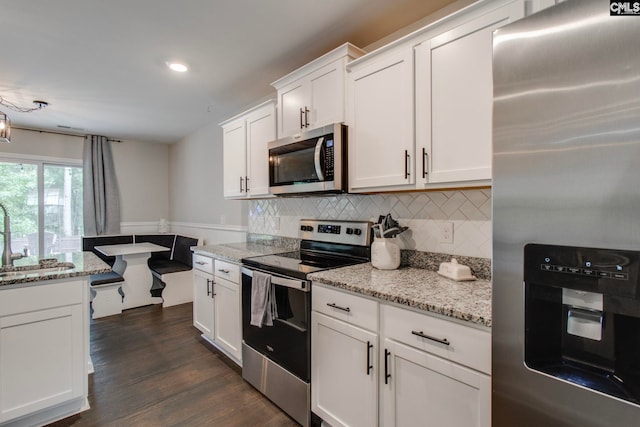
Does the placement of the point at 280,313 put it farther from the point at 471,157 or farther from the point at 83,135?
the point at 83,135

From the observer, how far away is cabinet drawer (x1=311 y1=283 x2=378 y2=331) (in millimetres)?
1431

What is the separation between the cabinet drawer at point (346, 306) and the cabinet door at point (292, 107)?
1.22 m

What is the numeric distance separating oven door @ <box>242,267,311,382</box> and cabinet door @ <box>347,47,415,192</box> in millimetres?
739

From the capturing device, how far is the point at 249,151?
9.26 ft

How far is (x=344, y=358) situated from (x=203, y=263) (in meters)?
1.76

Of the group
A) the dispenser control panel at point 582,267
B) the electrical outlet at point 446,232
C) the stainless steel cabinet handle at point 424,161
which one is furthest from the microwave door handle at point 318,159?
the dispenser control panel at point 582,267

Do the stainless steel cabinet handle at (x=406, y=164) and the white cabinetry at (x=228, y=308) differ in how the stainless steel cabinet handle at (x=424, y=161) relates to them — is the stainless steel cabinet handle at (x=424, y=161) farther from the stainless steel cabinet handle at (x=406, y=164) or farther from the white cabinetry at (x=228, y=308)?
the white cabinetry at (x=228, y=308)

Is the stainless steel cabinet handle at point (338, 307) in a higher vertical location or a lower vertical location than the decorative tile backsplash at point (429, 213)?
lower

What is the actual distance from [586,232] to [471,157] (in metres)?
0.69

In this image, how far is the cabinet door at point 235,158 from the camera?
2904 millimetres

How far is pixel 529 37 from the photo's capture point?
0.89 meters

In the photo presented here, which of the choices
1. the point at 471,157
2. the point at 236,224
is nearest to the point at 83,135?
the point at 236,224

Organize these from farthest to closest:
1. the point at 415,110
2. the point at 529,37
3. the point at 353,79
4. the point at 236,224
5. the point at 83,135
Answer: the point at 83,135
the point at 236,224
the point at 353,79
the point at 415,110
the point at 529,37

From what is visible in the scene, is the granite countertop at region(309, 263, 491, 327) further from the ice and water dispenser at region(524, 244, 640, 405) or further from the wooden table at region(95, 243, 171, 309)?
the wooden table at region(95, 243, 171, 309)
